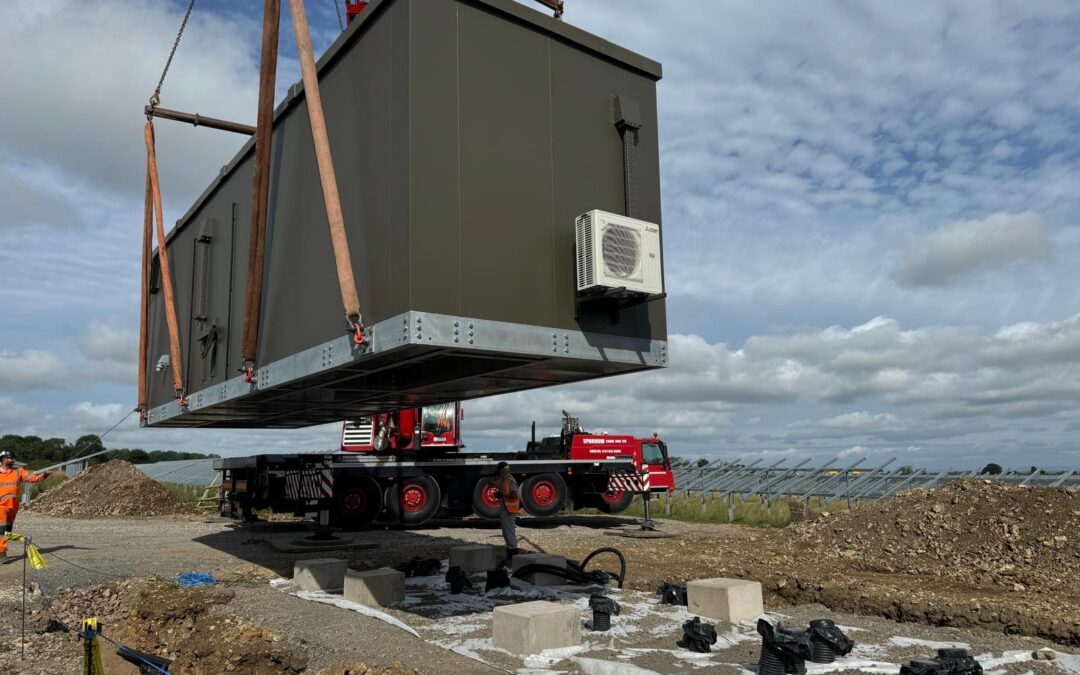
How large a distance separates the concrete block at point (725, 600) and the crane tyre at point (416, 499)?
9451mm

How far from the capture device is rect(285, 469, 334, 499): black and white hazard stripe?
14.7 meters

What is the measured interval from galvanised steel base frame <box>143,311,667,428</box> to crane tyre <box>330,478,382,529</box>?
18.3ft

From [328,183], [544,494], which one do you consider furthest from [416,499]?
[328,183]

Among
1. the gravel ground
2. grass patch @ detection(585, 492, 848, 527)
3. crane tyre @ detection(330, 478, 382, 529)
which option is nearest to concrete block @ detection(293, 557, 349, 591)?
the gravel ground

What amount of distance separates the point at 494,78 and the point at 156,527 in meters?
16.0

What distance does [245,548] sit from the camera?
13.8 m

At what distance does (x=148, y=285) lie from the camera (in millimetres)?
12750

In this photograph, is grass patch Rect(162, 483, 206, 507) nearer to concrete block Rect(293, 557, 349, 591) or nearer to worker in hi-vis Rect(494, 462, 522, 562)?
concrete block Rect(293, 557, 349, 591)

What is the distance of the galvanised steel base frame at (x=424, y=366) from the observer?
603cm

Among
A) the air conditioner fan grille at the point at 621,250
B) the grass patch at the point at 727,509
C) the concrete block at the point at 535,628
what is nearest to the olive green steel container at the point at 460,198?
the air conditioner fan grille at the point at 621,250

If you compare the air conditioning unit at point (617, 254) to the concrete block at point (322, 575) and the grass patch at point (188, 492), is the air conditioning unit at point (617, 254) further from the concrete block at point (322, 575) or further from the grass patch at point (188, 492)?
the grass patch at point (188, 492)

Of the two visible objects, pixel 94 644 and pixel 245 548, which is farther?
pixel 245 548

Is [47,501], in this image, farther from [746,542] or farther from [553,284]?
[553,284]

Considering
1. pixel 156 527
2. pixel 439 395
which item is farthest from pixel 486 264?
pixel 156 527
